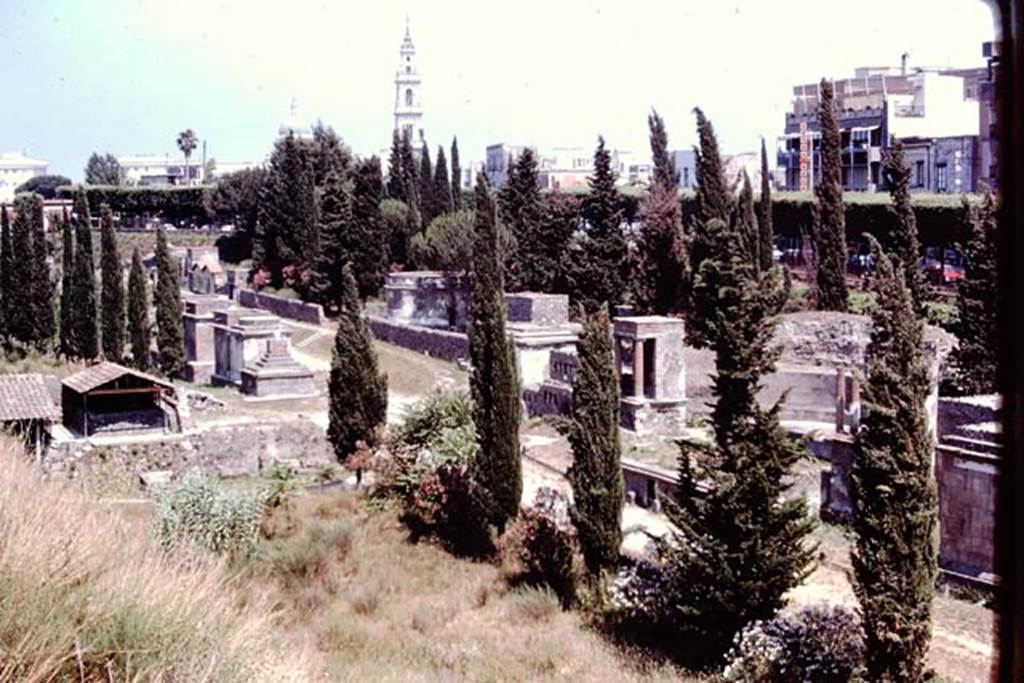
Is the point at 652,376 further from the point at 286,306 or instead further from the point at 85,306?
the point at 286,306

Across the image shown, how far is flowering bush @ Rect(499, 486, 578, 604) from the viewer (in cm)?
1058

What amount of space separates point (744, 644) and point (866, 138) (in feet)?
99.7

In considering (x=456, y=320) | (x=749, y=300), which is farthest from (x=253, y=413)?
(x=749, y=300)

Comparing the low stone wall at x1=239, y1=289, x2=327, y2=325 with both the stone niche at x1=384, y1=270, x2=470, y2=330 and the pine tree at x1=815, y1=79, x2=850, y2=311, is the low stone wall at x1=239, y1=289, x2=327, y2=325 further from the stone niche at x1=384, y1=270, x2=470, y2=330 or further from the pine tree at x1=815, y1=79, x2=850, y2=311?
the pine tree at x1=815, y1=79, x2=850, y2=311

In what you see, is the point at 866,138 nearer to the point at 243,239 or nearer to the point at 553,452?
the point at 243,239

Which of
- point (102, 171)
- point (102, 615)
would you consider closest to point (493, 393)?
point (102, 615)

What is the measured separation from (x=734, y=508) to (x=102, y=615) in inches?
221

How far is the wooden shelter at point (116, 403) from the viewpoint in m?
15.2

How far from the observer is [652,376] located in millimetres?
17094

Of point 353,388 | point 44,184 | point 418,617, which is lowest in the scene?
point 418,617

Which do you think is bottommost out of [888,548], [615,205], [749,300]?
[888,548]

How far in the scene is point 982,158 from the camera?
2964cm

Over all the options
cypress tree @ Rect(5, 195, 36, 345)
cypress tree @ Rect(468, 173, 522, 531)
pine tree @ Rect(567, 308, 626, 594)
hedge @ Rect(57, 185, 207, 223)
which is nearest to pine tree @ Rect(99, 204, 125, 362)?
cypress tree @ Rect(5, 195, 36, 345)

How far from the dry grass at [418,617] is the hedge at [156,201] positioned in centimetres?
3351
